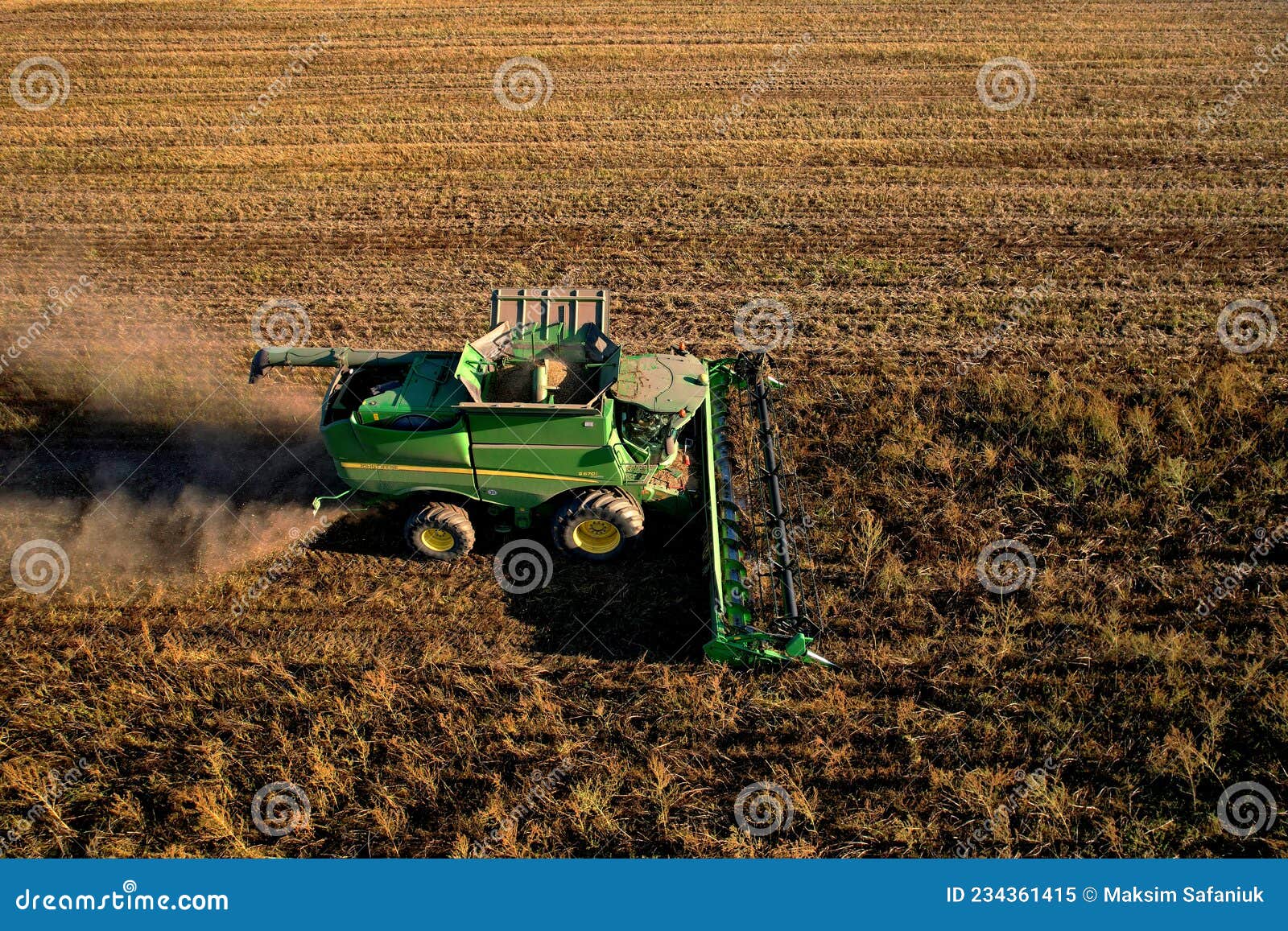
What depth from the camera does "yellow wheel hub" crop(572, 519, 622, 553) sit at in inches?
336

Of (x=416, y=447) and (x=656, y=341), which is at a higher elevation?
(x=656, y=341)

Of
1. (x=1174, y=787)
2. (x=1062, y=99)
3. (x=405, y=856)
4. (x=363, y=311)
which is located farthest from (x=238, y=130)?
(x=1174, y=787)

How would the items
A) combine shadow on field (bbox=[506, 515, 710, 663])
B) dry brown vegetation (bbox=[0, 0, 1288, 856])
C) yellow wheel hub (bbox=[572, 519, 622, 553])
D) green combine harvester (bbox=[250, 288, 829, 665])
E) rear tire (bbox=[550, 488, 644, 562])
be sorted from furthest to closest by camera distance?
1. yellow wheel hub (bbox=[572, 519, 622, 553])
2. rear tire (bbox=[550, 488, 644, 562])
3. combine shadow on field (bbox=[506, 515, 710, 663])
4. green combine harvester (bbox=[250, 288, 829, 665])
5. dry brown vegetation (bbox=[0, 0, 1288, 856])

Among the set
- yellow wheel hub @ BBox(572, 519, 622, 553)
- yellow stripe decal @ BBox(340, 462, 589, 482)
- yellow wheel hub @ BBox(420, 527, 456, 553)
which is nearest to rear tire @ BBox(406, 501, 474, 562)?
yellow wheel hub @ BBox(420, 527, 456, 553)

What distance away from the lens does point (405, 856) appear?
642 centimetres

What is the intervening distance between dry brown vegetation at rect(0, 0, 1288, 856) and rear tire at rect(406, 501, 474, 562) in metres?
0.28

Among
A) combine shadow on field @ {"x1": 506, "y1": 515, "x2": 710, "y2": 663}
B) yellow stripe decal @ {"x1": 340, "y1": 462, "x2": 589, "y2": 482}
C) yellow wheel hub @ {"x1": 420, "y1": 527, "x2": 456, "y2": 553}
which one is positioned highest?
yellow stripe decal @ {"x1": 340, "y1": 462, "x2": 589, "y2": 482}

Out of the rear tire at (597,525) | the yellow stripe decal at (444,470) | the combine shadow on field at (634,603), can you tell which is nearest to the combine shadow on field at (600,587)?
the combine shadow on field at (634,603)

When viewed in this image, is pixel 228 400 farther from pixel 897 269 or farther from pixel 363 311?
pixel 897 269

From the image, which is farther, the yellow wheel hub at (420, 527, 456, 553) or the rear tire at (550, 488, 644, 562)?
the yellow wheel hub at (420, 527, 456, 553)

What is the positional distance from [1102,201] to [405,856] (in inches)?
634

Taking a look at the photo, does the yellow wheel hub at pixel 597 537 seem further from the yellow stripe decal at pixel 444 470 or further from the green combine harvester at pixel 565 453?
the yellow stripe decal at pixel 444 470

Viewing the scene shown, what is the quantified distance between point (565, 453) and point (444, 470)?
1.33 meters

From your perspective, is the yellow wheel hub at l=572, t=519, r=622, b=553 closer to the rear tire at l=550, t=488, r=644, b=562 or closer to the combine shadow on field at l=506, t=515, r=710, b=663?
the rear tire at l=550, t=488, r=644, b=562
